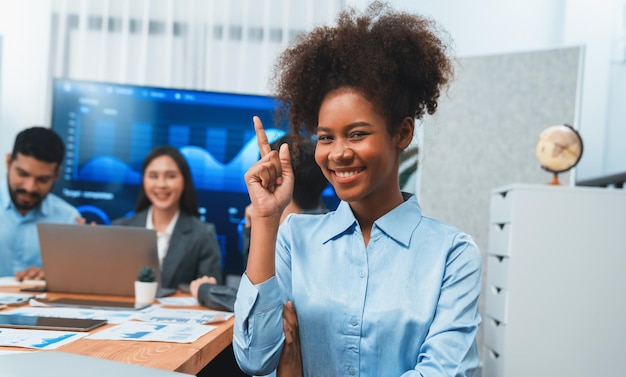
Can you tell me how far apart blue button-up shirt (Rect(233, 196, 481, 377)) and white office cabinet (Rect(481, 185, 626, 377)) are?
129cm

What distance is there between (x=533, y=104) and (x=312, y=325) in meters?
2.43

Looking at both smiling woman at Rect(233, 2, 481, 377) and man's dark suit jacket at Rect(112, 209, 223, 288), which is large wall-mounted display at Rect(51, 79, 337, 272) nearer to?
man's dark suit jacket at Rect(112, 209, 223, 288)

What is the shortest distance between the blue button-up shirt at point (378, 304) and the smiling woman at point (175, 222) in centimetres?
153

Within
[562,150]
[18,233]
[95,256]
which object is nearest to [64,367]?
[95,256]

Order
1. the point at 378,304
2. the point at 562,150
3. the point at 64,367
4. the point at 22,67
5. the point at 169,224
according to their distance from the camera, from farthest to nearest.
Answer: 1. the point at 22,67
2. the point at 169,224
3. the point at 562,150
4. the point at 378,304
5. the point at 64,367

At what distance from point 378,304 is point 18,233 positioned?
230 centimetres

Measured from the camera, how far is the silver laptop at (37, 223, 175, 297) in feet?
6.28

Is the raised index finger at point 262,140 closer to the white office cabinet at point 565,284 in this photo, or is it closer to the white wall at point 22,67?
the white office cabinet at point 565,284

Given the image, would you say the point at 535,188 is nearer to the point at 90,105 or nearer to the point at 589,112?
the point at 589,112

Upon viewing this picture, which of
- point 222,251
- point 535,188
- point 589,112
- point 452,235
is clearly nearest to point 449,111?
point 589,112

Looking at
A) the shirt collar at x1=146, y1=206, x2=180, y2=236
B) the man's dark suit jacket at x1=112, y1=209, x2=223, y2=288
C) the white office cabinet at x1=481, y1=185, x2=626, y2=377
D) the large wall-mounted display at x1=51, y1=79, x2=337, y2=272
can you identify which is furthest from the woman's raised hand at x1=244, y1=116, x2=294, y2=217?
the large wall-mounted display at x1=51, y1=79, x2=337, y2=272

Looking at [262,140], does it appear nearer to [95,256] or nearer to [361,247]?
[361,247]

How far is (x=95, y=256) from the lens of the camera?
1.94m

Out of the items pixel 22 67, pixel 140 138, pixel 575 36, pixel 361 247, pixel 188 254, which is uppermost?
pixel 575 36
